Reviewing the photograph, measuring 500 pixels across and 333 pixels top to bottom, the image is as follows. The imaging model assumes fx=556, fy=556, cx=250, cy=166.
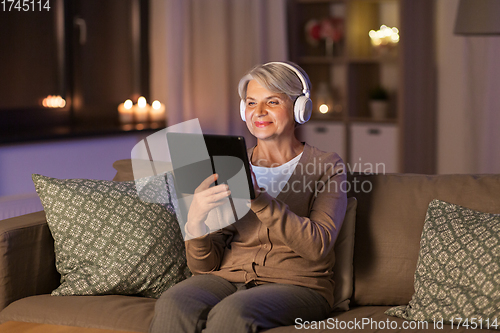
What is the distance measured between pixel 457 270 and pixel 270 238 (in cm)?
50

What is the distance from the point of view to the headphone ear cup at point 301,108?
1592 millimetres

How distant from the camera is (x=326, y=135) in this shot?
4.02 metres

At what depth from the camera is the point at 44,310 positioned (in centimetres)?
160

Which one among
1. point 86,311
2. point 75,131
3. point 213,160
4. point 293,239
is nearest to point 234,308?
point 293,239

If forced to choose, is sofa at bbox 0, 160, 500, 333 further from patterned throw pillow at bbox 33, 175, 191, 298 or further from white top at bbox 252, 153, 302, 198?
white top at bbox 252, 153, 302, 198

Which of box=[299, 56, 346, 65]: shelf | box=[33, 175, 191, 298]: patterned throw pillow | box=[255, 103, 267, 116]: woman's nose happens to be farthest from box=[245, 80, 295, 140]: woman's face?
box=[299, 56, 346, 65]: shelf

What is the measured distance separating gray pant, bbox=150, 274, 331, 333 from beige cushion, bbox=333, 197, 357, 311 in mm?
126

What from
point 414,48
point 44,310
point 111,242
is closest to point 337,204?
point 111,242

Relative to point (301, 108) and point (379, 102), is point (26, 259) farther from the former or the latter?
point (379, 102)

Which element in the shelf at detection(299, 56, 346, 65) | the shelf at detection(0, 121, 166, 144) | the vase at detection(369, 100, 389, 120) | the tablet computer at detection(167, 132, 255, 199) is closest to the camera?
the tablet computer at detection(167, 132, 255, 199)

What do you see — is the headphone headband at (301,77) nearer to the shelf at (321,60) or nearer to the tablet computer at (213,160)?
the tablet computer at (213,160)

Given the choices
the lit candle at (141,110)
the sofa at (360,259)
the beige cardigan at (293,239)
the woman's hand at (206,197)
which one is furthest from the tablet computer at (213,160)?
the lit candle at (141,110)

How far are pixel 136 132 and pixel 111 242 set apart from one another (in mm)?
1611

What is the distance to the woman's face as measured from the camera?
1610mm
